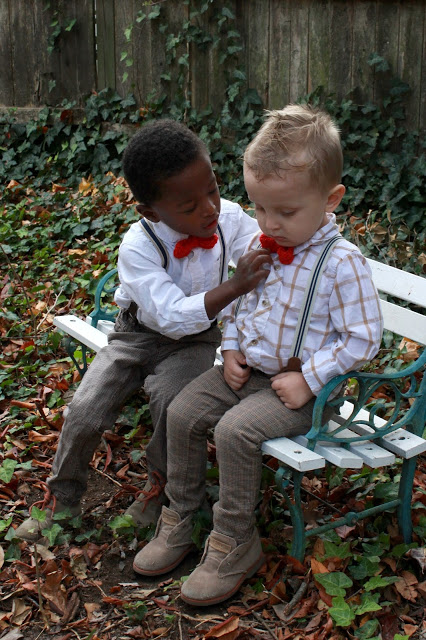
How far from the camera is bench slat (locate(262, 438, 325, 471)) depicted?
2.48 meters

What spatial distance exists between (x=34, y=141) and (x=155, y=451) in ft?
17.3

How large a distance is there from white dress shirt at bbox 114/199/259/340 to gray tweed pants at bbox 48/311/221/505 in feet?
0.41

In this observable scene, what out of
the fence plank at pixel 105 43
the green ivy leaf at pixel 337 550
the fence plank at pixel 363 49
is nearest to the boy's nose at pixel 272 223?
the green ivy leaf at pixel 337 550

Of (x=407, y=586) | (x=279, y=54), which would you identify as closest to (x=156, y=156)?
(x=407, y=586)

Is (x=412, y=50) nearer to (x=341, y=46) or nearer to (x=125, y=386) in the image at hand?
(x=341, y=46)

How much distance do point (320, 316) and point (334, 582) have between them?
2.94ft

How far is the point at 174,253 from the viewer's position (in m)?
3.00

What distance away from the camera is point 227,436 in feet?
8.58

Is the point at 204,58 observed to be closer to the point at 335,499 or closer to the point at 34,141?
the point at 34,141

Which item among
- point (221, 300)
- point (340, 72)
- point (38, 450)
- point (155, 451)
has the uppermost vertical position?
point (340, 72)

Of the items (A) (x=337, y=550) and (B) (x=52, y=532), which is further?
(B) (x=52, y=532)

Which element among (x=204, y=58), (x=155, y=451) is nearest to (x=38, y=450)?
(x=155, y=451)

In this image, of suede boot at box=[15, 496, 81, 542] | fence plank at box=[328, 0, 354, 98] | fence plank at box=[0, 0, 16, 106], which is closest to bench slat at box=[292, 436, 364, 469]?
suede boot at box=[15, 496, 81, 542]

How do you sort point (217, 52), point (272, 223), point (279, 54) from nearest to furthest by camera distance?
point (272, 223) → point (279, 54) → point (217, 52)
